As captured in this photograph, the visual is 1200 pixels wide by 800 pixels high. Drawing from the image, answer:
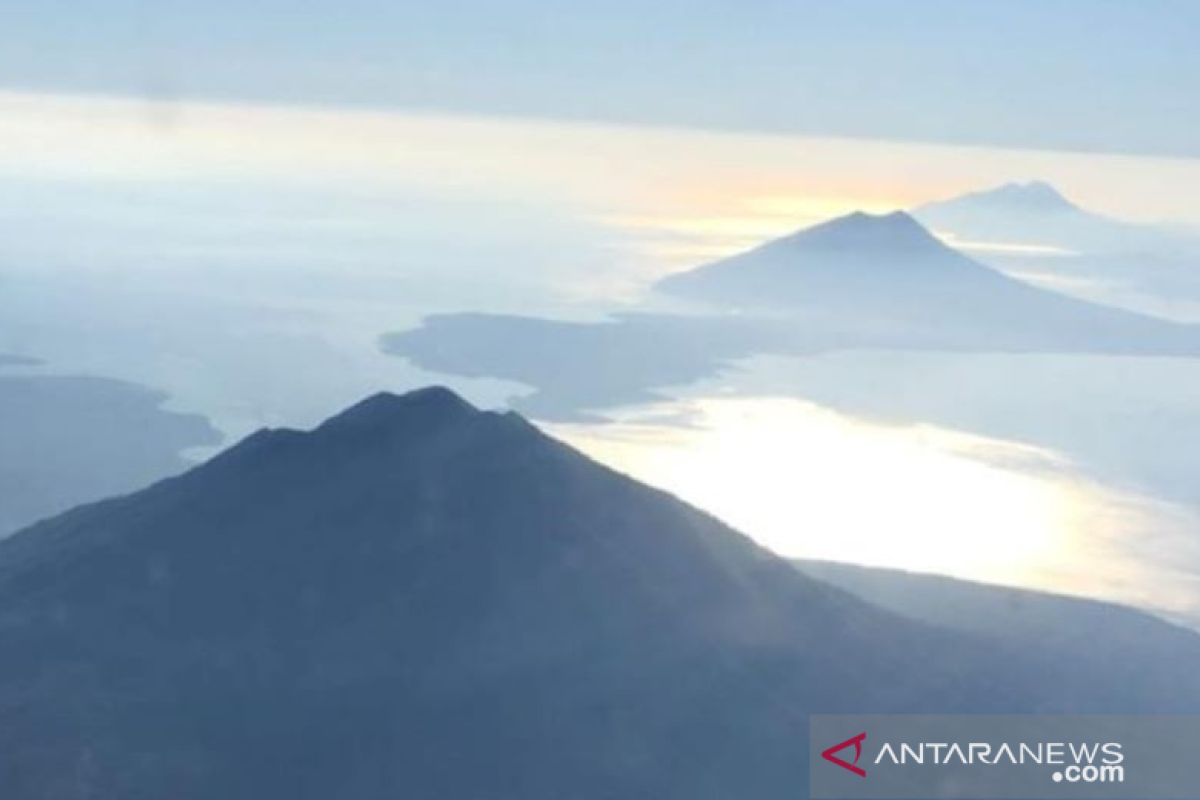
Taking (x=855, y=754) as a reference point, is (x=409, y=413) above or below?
above

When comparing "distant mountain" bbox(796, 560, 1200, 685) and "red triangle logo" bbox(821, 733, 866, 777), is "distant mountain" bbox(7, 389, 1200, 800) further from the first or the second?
"distant mountain" bbox(796, 560, 1200, 685)

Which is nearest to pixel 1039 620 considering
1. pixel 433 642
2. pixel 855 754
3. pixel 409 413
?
pixel 855 754

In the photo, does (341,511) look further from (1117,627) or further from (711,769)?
(1117,627)

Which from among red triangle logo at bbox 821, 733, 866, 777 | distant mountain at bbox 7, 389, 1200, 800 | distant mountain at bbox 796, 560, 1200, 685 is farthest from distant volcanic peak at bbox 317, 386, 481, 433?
distant mountain at bbox 796, 560, 1200, 685

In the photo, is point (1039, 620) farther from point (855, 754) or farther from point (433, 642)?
point (433, 642)

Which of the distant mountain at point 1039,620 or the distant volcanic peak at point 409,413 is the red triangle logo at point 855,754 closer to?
the distant mountain at point 1039,620

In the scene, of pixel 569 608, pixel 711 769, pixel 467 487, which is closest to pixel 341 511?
pixel 467 487
